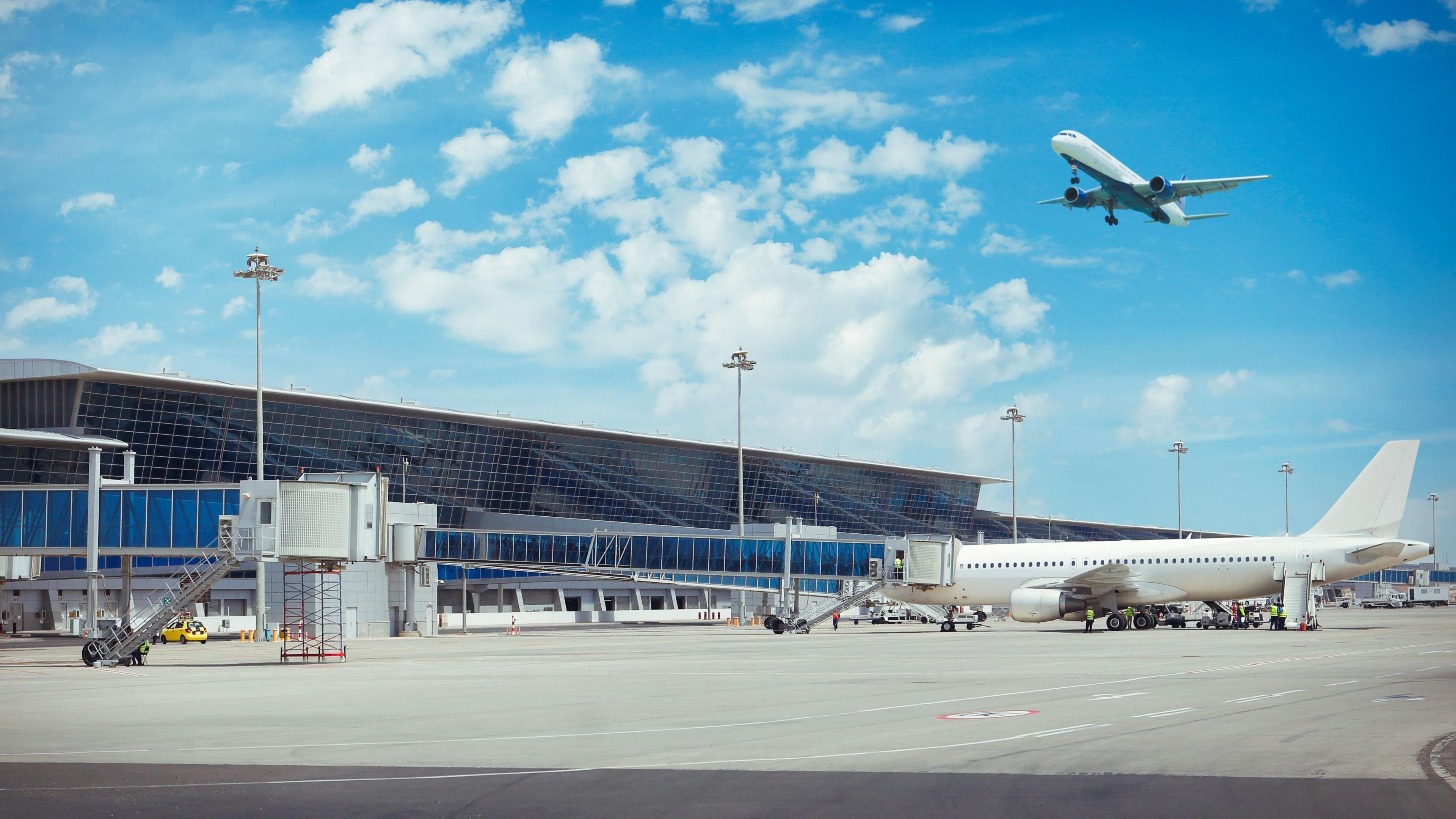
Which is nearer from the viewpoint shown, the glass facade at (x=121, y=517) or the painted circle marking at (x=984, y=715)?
the painted circle marking at (x=984, y=715)

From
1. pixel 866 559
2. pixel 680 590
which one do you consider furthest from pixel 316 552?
pixel 680 590

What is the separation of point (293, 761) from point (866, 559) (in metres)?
69.0

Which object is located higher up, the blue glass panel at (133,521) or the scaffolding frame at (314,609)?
the blue glass panel at (133,521)

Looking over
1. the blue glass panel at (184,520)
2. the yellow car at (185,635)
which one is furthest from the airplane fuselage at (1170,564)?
the yellow car at (185,635)

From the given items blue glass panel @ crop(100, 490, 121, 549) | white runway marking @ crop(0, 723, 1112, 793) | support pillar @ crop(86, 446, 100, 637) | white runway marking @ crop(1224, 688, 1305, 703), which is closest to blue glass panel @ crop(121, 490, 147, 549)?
blue glass panel @ crop(100, 490, 121, 549)

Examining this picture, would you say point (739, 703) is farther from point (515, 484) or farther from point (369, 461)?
point (515, 484)

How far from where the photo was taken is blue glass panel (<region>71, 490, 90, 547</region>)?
55.0 meters

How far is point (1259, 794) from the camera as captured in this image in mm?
11086

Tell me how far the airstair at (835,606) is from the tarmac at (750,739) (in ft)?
94.2

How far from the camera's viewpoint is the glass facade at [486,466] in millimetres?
93375

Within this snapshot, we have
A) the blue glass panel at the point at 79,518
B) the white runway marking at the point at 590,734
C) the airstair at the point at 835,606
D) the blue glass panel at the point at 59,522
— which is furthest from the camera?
the airstair at the point at 835,606

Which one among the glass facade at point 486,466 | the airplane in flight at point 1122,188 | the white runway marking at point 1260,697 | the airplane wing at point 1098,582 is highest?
the airplane in flight at point 1122,188

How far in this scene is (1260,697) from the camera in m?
21.1

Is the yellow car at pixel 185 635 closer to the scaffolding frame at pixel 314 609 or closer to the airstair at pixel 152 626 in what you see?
the scaffolding frame at pixel 314 609
